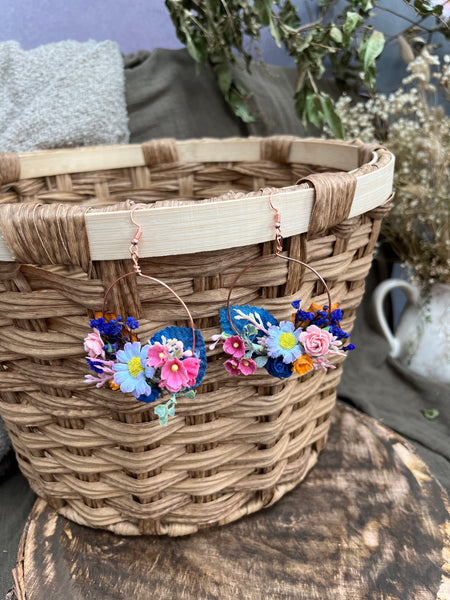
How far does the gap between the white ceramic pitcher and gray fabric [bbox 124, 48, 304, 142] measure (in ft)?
1.49

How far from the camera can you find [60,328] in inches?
16.1

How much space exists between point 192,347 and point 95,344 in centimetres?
8

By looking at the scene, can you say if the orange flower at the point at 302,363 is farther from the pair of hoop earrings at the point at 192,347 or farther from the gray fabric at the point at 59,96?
the gray fabric at the point at 59,96

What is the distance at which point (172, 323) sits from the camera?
1.30 feet

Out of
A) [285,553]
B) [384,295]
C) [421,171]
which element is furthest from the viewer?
[384,295]

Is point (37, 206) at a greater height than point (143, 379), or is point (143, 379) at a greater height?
point (37, 206)

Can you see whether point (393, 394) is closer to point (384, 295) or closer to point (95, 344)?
point (384, 295)

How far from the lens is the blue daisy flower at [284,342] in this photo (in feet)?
1.23

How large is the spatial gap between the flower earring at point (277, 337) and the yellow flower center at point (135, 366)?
6 cm

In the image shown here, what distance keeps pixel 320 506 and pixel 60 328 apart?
392 mm

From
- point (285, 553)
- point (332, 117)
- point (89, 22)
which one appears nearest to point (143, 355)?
point (285, 553)

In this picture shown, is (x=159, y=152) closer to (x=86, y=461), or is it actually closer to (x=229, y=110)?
(x=229, y=110)

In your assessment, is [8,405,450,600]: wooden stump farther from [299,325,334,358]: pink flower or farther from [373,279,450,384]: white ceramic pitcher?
[373,279,450,384]: white ceramic pitcher

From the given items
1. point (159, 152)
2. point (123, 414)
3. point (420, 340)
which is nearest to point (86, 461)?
point (123, 414)
